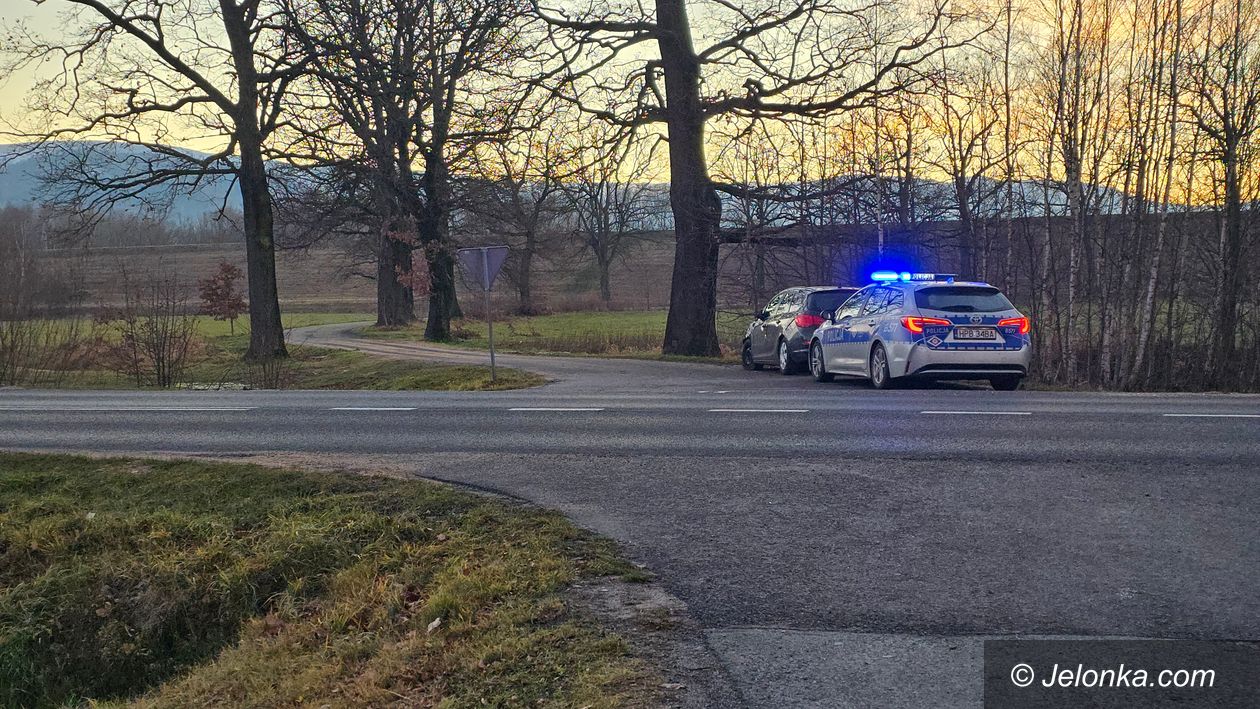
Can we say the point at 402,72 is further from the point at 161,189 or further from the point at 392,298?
the point at 392,298

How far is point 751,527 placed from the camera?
669 centimetres

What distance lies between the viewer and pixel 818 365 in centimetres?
1856

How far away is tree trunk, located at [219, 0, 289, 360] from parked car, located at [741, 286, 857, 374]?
12814mm

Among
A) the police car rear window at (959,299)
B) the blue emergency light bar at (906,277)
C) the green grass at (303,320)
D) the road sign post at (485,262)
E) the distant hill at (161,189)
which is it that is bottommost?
the green grass at (303,320)

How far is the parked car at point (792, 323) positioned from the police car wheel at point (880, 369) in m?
2.90

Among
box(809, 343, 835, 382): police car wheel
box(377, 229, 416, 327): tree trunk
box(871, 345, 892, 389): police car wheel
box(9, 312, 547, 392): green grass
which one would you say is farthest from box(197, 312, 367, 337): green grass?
box(871, 345, 892, 389): police car wheel

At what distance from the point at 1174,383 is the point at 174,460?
70.2 ft

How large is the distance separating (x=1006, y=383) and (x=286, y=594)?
1223cm

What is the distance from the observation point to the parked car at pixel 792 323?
19.6m

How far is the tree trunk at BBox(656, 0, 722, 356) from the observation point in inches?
990

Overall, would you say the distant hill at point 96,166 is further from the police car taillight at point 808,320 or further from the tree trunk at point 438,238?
the police car taillight at point 808,320

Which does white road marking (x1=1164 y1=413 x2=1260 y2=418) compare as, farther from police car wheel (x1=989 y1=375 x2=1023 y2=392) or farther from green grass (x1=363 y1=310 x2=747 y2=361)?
green grass (x1=363 y1=310 x2=747 y2=361)

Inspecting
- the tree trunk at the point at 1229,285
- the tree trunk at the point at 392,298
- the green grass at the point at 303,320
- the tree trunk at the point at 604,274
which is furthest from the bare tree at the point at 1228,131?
the tree trunk at the point at 604,274

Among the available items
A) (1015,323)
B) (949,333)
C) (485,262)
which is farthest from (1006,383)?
(485,262)
